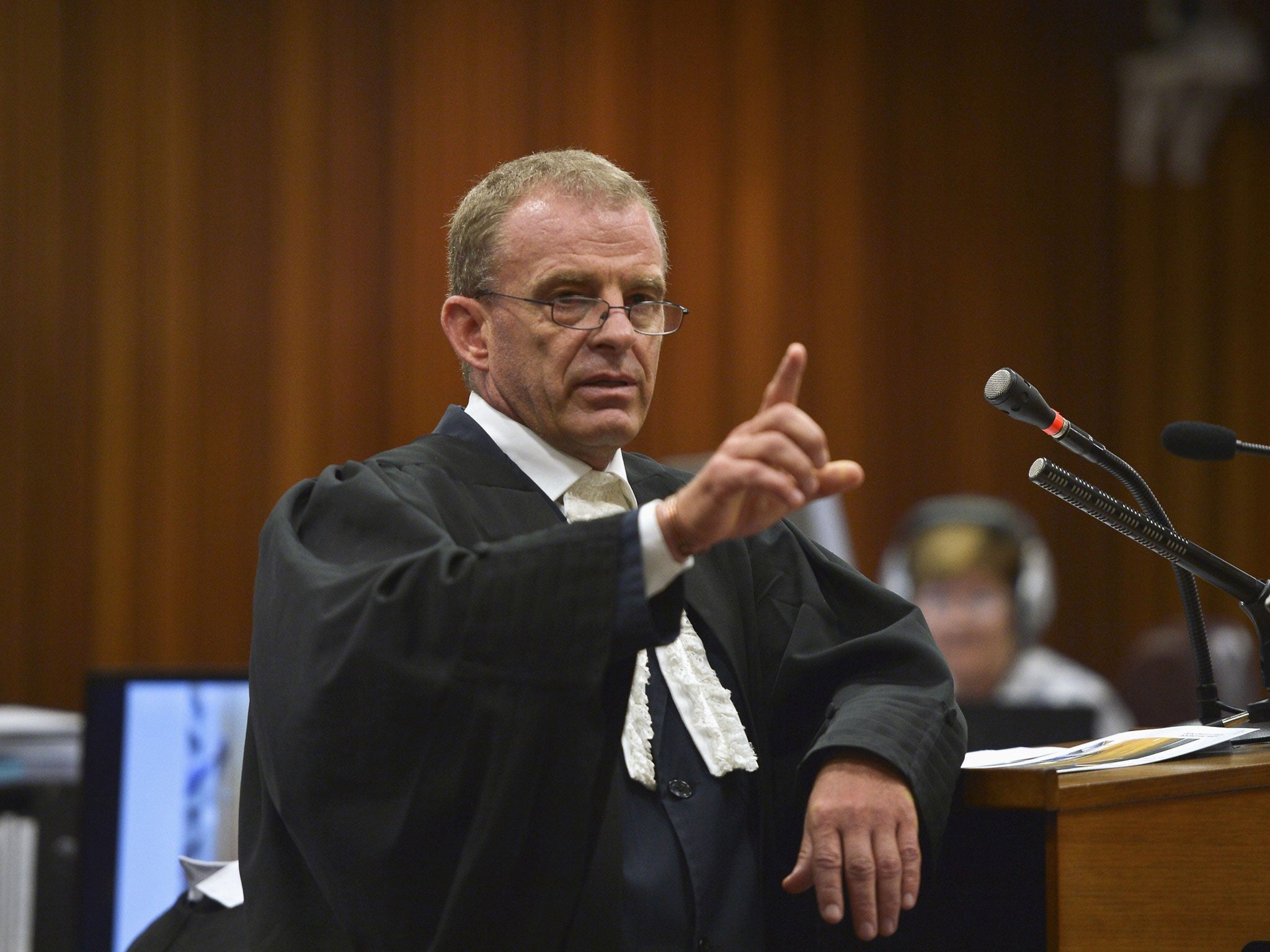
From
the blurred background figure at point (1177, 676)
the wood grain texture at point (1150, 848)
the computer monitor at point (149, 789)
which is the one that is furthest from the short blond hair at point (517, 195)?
the blurred background figure at point (1177, 676)

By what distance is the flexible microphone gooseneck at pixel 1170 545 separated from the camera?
164 cm

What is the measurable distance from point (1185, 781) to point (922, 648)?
38 cm

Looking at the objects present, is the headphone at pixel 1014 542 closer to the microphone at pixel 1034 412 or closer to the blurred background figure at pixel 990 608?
the blurred background figure at pixel 990 608

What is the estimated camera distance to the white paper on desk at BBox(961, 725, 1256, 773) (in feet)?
5.59

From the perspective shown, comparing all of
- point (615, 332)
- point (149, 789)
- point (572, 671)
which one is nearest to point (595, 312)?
point (615, 332)

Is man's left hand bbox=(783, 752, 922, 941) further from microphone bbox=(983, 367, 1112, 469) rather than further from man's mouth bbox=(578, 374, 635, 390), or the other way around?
man's mouth bbox=(578, 374, 635, 390)

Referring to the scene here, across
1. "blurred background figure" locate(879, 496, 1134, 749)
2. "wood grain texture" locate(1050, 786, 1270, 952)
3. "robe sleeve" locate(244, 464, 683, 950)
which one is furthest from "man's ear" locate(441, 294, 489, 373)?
"blurred background figure" locate(879, 496, 1134, 749)

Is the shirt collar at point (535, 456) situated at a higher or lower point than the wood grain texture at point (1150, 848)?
higher

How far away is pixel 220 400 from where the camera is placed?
5.01m

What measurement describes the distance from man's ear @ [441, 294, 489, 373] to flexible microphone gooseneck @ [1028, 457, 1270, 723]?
81 cm

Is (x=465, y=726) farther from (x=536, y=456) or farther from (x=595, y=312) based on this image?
(x=595, y=312)

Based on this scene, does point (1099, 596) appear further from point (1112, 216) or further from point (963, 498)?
point (1112, 216)

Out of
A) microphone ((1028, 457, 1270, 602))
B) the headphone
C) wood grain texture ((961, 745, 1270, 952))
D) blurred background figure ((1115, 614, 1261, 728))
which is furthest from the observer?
the headphone

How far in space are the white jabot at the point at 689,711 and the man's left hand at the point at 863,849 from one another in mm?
240
